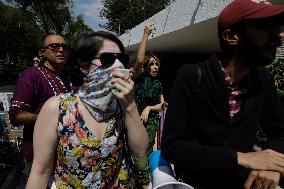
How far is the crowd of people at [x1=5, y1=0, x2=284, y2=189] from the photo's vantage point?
5.57 ft

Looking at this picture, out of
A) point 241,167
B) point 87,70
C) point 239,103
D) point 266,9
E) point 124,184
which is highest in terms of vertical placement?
point 266,9

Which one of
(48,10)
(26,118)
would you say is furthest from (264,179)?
(48,10)

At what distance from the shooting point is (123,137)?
222 centimetres

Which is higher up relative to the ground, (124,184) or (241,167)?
(241,167)

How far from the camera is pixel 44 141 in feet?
6.79

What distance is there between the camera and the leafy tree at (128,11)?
36531mm

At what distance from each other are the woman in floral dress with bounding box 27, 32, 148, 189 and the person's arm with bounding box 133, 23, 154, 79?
2.71m

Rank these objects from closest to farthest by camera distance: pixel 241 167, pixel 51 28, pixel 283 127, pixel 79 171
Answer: pixel 241 167 < pixel 283 127 < pixel 79 171 < pixel 51 28

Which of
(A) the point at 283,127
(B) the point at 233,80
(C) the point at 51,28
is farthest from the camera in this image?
(C) the point at 51,28

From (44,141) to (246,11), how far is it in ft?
3.76

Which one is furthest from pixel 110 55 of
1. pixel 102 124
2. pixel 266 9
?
pixel 266 9

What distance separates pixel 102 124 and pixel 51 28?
153 ft

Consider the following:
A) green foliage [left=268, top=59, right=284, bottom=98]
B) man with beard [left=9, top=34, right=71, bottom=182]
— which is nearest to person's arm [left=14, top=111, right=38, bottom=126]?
man with beard [left=9, top=34, right=71, bottom=182]

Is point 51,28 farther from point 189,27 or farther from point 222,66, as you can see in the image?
point 222,66
